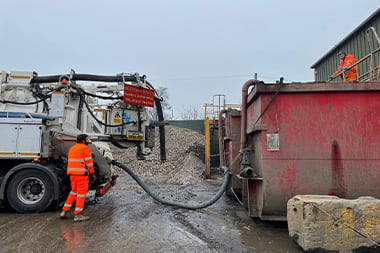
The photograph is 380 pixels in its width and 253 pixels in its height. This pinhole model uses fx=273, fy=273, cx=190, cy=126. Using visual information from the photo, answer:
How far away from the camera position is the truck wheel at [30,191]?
5734 millimetres

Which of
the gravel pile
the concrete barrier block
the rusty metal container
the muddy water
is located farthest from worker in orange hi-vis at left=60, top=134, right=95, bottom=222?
the gravel pile

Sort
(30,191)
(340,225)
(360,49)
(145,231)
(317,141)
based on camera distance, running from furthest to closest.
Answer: (360,49) < (30,191) < (145,231) < (317,141) < (340,225)

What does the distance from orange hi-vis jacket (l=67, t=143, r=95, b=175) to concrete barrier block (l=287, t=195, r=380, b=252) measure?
3988 millimetres

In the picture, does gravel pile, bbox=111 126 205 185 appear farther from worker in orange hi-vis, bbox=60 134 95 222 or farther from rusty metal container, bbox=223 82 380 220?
rusty metal container, bbox=223 82 380 220

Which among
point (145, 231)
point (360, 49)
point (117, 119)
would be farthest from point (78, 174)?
point (360, 49)

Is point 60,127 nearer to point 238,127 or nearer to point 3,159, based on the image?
point 3,159

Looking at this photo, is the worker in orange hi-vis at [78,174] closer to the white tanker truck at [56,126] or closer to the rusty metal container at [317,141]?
the white tanker truck at [56,126]

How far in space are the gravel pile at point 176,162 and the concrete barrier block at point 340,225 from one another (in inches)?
298

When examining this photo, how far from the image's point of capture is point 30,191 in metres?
5.85

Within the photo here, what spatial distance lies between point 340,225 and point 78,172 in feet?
14.6

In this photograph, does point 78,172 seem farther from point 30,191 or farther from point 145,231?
point 145,231

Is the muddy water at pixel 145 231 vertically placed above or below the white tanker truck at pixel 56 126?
below

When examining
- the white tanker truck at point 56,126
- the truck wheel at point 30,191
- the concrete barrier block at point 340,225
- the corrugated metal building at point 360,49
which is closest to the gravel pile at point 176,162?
the white tanker truck at point 56,126

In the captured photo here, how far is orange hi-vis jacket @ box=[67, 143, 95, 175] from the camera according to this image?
5270 mm
